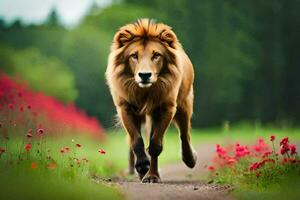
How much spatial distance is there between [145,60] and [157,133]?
1049mm

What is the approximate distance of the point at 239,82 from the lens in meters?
37.3

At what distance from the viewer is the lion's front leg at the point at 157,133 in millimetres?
9944

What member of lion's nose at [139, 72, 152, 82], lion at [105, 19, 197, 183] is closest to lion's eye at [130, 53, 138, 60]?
lion at [105, 19, 197, 183]

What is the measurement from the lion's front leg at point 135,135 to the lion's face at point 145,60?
24.6 inches

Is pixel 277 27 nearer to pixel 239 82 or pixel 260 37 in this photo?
pixel 260 37

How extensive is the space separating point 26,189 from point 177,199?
1.64 meters

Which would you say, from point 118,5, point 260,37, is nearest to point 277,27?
point 260,37

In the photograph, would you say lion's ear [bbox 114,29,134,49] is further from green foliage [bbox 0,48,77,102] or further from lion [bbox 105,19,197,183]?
green foliage [bbox 0,48,77,102]

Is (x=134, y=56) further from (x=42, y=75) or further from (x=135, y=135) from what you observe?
(x=42, y=75)

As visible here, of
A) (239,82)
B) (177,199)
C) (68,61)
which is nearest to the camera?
(177,199)

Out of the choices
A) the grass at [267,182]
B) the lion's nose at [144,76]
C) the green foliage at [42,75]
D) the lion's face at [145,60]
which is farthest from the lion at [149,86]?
the green foliage at [42,75]

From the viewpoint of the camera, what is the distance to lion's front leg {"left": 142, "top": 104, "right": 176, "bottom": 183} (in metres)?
9.94

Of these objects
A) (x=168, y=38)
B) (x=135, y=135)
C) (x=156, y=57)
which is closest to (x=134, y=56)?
(x=156, y=57)

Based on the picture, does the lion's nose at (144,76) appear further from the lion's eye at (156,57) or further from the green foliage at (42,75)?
the green foliage at (42,75)
